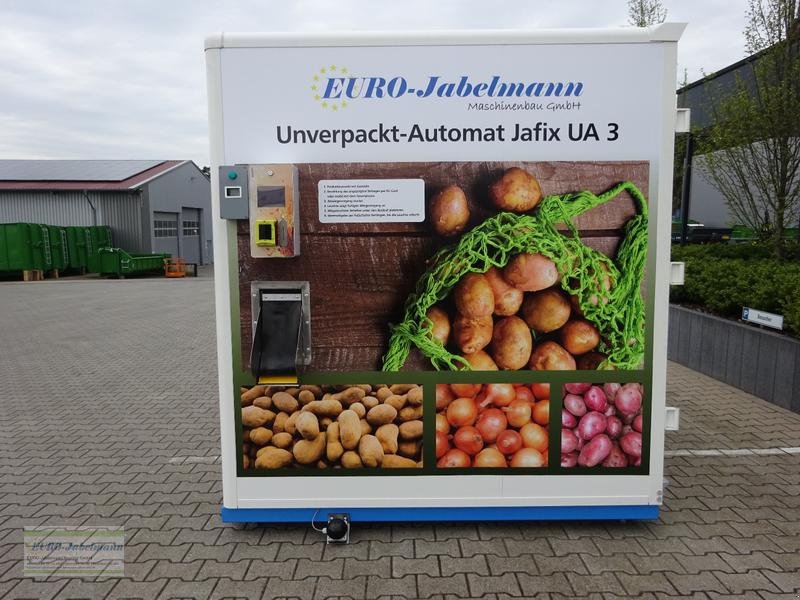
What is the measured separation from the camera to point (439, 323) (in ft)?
11.5

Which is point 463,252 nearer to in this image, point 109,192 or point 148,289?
point 148,289

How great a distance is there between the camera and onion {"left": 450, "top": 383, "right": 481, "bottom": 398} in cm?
356

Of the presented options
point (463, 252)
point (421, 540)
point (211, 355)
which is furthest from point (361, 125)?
point (211, 355)

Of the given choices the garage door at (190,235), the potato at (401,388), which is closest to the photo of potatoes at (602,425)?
the potato at (401,388)

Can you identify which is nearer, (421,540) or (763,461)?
(421,540)

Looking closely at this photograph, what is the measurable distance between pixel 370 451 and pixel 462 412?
547 mm

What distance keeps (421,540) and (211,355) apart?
634cm

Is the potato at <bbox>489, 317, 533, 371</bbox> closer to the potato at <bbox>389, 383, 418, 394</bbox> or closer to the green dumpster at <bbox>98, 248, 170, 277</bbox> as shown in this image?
the potato at <bbox>389, 383, 418, 394</bbox>

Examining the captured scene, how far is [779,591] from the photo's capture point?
3146mm

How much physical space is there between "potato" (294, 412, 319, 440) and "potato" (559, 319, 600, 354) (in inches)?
55.4

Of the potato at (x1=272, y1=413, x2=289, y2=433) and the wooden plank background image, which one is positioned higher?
the wooden plank background image

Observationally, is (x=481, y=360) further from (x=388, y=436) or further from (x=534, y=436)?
(x=388, y=436)

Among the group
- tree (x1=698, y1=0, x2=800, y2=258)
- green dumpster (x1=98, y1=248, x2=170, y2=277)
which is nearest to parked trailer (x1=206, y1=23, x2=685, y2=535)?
tree (x1=698, y1=0, x2=800, y2=258)

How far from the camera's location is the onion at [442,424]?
11.8ft
